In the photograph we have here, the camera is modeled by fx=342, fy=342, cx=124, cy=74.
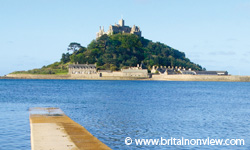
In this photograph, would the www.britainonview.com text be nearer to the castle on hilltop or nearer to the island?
the island

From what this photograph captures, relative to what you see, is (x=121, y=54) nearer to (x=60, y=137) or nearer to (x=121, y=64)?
(x=121, y=64)

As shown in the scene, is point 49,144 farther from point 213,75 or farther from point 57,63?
point 57,63

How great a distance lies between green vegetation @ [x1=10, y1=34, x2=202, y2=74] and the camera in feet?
513

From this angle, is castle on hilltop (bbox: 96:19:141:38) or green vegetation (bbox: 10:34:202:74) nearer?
green vegetation (bbox: 10:34:202:74)

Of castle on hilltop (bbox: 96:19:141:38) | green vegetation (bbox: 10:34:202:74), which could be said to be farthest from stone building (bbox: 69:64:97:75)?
castle on hilltop (bbox: 96:19:141:38)

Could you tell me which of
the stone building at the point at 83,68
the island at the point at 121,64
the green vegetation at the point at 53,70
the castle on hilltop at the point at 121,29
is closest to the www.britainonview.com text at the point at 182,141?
the island at the point at 121,64

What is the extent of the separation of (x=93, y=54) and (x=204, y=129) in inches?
5616

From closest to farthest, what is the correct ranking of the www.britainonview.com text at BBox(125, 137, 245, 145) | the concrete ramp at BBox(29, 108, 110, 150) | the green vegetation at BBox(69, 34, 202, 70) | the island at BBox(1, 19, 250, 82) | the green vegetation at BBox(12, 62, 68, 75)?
the concrete ramp at BBox(29, 108, 110, 150) → the www.britainonview.com text at BBox(125, 137, 245, 145) → the island at BBox(1, 19, 250, 82) → the green vegetation at BBox(12, 62, 68, 75) → the green vegetation at BBox(69, 34, 202, 70)

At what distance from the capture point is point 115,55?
164 metres

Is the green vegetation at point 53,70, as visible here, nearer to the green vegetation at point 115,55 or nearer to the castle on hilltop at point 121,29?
the green vegetation at point 115,55

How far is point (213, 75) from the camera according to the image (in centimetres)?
14275

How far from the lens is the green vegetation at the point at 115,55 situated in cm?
15650

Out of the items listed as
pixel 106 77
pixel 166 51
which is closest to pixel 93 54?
pixel 106 77

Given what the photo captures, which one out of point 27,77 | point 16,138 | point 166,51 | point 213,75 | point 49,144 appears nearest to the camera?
point 49,144
